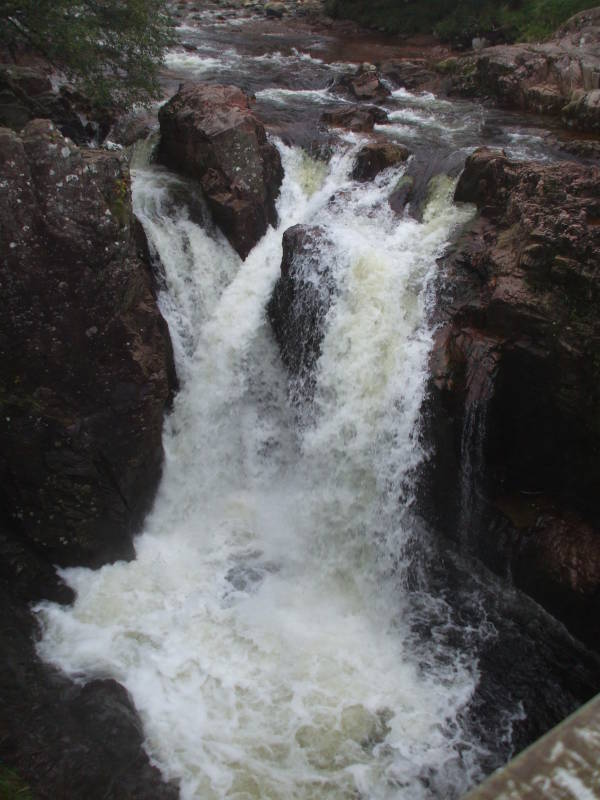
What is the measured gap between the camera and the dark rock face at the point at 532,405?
758 centimetres

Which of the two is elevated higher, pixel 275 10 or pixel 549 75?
pixel 275 10

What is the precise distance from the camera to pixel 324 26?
94.3ft

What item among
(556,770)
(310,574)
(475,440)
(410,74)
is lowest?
(310,574)

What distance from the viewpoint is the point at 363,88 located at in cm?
1747

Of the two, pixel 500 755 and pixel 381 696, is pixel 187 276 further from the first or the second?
pixel 500 755

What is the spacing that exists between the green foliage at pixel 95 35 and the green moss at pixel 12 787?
10.2 m

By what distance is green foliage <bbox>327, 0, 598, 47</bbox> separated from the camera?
21938 mm

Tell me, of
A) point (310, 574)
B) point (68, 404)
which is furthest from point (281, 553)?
point (68, 404)

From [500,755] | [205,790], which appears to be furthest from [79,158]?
[500,755]

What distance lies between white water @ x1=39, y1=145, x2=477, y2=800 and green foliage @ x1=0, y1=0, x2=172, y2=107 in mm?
1971

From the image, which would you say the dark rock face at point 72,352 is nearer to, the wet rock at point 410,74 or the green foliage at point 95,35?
the green foliage at point 95,35

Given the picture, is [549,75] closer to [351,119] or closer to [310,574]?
[351,119]

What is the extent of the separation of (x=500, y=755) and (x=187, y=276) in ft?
26.5

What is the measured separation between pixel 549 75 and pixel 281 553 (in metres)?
15.2
